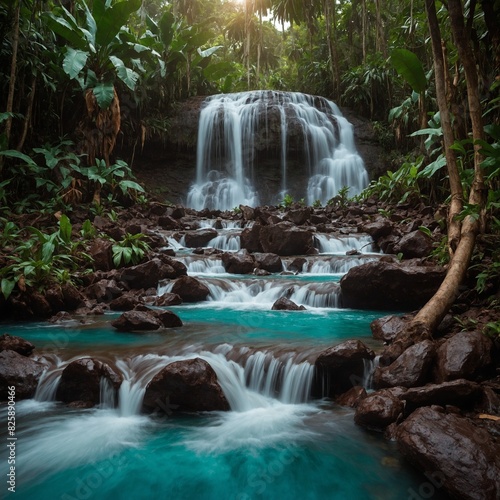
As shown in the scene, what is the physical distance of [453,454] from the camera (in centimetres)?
242

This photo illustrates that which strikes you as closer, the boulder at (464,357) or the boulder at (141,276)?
the boulder at (464,357)

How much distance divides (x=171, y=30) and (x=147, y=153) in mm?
4627

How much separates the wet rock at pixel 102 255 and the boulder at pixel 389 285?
4331 mm

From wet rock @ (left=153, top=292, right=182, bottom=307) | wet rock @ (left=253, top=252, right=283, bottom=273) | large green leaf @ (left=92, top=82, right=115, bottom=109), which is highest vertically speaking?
large green leaf @ (left=92, top=82, right=115, bottom=109)

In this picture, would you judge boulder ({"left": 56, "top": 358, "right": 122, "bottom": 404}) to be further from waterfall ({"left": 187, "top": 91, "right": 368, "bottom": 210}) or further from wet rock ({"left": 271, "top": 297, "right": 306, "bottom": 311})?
waterfall ({"left": 187, "top": 91, "right": 368, "bottom": 210})

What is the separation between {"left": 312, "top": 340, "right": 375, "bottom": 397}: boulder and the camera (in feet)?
12.6

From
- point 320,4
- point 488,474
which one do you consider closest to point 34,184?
point 488,474

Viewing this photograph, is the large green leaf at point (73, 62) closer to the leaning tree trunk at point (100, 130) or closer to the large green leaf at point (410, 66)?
the leaning tree trunk at point (100, 130)

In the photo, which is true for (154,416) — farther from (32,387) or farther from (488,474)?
(488,474)

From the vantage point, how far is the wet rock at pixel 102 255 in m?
8.09

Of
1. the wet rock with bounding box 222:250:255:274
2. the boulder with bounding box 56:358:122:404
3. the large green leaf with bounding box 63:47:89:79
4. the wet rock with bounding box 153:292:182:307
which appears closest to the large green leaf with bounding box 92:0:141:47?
the large green leaf with bounding box 63:47:89:79

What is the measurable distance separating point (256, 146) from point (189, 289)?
11295mm

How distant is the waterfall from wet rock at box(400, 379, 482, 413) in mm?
14096

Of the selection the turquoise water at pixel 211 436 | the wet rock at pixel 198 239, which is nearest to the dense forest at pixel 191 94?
the turquoise water at pixel 211 436
